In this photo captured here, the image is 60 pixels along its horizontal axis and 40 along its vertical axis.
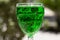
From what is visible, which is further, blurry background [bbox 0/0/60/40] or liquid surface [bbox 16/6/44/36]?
blurry background [bbox 0/0/60/40]

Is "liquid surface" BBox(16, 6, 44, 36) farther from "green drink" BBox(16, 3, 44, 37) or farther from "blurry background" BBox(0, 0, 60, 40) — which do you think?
"blurry background" BBox(0, 0, 60, 40)

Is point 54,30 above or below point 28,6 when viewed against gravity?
below

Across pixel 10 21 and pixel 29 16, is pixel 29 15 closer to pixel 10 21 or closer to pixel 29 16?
pixel 29 16

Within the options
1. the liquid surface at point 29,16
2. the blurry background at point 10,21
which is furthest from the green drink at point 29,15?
the blurry background at point 10,21

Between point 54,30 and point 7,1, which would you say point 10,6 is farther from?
point 54,30

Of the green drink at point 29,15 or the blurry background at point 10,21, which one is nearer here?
the green drink at point 29,15

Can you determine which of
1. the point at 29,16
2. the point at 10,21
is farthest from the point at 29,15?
the point at 10,21

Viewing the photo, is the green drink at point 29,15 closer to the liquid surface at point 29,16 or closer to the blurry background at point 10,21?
the liquid surface at point 29,16

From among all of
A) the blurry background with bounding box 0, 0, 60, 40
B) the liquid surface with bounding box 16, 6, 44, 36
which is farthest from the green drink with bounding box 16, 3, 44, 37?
the blurry background with bounding box 0, 0, 60, 40

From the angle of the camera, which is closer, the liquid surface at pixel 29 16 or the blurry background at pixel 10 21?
the liquid surface at pixel 29 16

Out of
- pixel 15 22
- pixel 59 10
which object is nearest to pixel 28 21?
pixel 15 22

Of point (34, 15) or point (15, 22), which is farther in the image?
point (15, 22)
